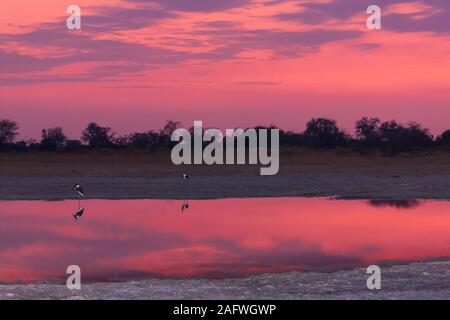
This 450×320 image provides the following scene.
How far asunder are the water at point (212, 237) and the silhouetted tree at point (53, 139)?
4108 centimetres

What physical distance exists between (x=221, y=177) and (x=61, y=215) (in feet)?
66.0

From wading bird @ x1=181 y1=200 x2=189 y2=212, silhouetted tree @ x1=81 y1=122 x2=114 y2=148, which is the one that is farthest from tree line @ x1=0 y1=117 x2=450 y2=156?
wading bird @ x1=181 y1=200 x2=189 y2=212

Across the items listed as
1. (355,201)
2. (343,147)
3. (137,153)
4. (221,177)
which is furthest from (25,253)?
(343,147)

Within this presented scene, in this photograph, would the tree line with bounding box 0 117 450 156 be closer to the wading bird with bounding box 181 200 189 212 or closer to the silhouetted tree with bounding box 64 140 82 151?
the silhouetted tree with bounding box 64 140 82 151

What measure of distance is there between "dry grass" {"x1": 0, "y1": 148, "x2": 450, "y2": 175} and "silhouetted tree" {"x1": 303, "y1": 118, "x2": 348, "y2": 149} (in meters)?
7.34

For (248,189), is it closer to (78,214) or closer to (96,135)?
(78,214)

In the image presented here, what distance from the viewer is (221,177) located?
47.6 meters

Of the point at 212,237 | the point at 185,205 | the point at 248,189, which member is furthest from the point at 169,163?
the point at 212,237

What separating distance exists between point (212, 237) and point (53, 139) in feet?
199

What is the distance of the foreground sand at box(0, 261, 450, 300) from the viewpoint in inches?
504

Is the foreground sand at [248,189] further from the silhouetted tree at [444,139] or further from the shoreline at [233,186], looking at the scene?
the silhouetted tree at [444,139]

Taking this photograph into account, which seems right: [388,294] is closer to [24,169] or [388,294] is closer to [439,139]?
[24,169]

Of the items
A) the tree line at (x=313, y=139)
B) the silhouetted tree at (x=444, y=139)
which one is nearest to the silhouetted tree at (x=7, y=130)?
the tree line at (x=313, y=139)

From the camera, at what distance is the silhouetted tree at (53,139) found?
239 ft
